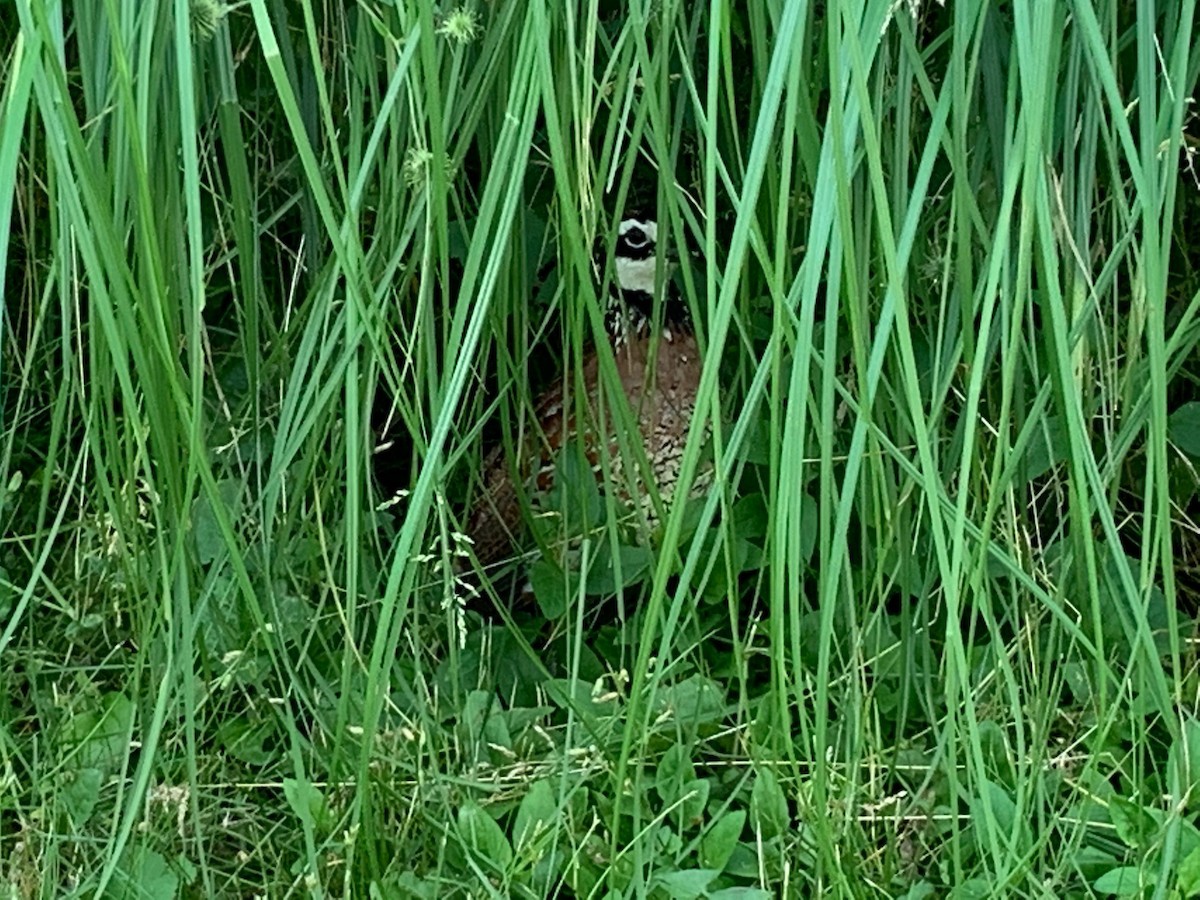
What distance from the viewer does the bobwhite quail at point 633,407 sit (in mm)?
1750

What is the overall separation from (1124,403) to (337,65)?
66 cm

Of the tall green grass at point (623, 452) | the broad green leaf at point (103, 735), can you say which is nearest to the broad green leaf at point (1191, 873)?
the tall green grass at point (623, 452)

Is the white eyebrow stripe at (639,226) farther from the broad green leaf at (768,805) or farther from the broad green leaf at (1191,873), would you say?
the broad green leaf at (1191,873)

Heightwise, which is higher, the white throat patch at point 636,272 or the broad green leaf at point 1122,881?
the white throat patch at point 636,272

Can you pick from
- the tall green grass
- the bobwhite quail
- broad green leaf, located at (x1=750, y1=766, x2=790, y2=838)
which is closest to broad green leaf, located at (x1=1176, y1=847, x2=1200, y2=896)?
the tall green grass

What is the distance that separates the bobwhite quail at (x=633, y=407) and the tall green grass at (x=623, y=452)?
0.50 feet

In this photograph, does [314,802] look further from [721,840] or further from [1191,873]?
[1191,873]

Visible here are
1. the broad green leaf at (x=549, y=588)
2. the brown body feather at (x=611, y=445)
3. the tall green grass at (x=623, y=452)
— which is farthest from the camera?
the brown body feather at (x=611, y=445)

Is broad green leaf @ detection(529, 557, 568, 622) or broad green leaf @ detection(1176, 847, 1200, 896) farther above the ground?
broad green leaf @ detection(529, 557, 568, 622)

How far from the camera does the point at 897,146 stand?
1093 mm

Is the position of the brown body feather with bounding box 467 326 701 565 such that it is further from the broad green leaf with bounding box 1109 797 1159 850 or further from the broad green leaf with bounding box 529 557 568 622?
the broad green leaf with bounding box 1109 797 1159 850

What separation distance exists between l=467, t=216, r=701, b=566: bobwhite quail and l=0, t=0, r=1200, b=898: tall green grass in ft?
0.50

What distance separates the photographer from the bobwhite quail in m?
1.75

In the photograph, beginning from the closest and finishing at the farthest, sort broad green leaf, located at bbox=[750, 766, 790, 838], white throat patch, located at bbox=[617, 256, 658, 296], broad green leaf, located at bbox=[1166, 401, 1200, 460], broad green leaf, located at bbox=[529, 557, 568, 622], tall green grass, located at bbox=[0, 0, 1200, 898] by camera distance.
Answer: tall green grass, located at bbox=[0, 0, 1200, 898] → broad green leaf, located at bbox=[750, 766, 790, 838] → broad green leaf, located at bbox=[529, 557, 568, 622] → broad green leaf, located at bbox=[1166, 401, 1200, 460] → white throat patch, located at bbox=[617, 256, 658, 296]
